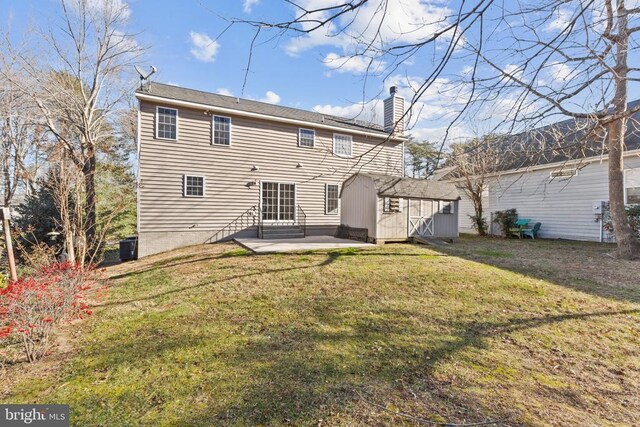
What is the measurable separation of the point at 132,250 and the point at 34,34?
8.37 meters

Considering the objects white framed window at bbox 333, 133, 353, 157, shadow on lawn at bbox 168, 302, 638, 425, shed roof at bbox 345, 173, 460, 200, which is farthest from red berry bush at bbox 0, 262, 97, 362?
white framed window at bbox 333, 133, 353, 157

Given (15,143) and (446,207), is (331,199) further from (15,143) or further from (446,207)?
(15,143)

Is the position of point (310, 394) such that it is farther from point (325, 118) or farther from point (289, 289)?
point (325, 118)

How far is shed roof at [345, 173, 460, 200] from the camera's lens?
1039cm

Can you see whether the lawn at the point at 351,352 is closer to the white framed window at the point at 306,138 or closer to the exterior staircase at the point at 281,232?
the exterior staircase at the point at 281,232

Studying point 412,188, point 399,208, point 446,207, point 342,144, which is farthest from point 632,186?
point 342,144

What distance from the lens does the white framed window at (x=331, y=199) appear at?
1358 cm

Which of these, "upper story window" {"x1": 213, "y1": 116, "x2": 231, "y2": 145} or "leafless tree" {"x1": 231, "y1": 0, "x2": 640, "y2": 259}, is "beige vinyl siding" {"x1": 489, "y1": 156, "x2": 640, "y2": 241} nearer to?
"leafless tree" {"x1": 231, "y1": 0, "x2": 640, "y2": 259}

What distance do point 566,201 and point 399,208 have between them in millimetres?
8377

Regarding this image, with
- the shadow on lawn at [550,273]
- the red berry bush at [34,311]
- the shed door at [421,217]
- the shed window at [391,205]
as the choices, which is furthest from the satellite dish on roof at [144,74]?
the shadow on lawn at [550,273]

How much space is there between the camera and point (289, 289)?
5.29m

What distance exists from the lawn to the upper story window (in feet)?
22.5

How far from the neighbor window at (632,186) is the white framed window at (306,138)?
40.2ft

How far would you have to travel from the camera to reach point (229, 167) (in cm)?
1161
